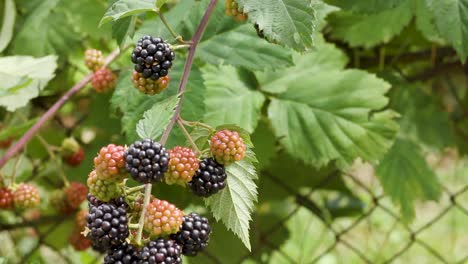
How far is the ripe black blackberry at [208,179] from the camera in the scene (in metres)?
0.94

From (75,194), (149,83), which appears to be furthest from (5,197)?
(149,83)

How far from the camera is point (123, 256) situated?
0.87m

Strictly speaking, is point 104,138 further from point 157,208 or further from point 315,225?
point 315,225

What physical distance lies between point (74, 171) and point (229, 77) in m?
0.54

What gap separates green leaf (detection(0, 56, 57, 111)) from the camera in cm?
144

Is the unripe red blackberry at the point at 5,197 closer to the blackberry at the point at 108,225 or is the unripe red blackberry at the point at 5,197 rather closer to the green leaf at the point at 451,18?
the blackberry at the point at 108,225

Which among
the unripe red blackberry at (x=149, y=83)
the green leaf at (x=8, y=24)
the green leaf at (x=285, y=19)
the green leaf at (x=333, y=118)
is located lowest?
the green leaf at (x=333, y=118)

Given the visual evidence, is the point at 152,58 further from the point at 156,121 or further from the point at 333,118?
the point at 333,118

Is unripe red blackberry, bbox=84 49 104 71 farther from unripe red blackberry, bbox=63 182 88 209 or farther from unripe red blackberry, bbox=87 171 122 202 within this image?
unripe red blackberry, bbox=87 171 122 202

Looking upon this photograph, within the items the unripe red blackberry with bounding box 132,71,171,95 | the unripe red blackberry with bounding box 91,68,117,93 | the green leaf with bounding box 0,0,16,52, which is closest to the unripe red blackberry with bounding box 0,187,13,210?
the unripe red blackberry with bounding box 91,68,117,93

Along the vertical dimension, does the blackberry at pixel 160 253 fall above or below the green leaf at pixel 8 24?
above

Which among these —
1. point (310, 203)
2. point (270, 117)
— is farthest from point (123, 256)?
point (310, 203)

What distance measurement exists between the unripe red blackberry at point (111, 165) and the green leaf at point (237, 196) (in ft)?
0.51

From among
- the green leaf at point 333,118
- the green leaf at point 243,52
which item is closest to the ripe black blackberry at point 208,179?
the green leaf at point 243,52
